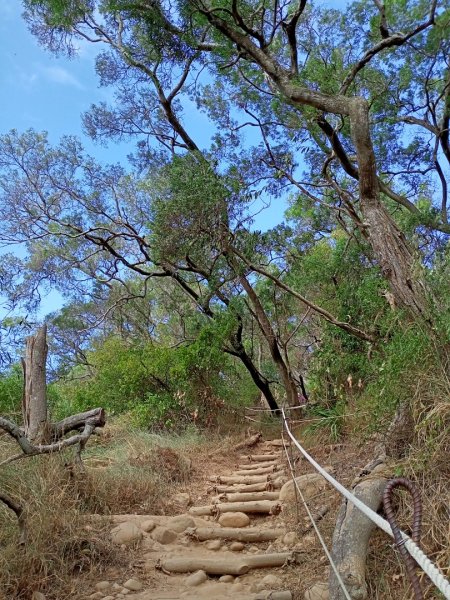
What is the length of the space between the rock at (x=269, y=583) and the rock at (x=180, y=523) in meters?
1.09

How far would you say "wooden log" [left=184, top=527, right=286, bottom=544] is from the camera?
3.88 metres

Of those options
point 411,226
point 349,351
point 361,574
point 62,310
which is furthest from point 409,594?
point 62,310

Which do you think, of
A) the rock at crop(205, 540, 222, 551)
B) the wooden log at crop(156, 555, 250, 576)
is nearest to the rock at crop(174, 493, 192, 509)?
the rock at crop(205, 540, 222, 551)

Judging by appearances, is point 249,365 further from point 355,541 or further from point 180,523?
point 355,541

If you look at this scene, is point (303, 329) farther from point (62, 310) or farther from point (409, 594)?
point (409, 594)

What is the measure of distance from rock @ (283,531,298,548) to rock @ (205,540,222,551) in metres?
0.50

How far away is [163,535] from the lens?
153 inches

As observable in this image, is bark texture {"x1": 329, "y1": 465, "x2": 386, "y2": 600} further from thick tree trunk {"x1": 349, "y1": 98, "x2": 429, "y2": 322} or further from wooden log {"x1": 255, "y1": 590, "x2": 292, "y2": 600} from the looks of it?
thick tree trunk {"x1": 349, "y1": 98, "x2": 429, "y2": 322}

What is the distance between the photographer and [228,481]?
566 centimetres

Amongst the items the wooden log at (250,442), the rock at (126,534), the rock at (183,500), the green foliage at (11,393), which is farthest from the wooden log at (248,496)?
the green foliage at (11,393)

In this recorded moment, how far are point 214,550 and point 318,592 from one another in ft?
4.06

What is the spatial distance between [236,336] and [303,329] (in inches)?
49.5

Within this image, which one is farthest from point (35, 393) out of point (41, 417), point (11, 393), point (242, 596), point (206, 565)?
point (11, 393)

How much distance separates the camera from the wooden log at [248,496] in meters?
4.86
